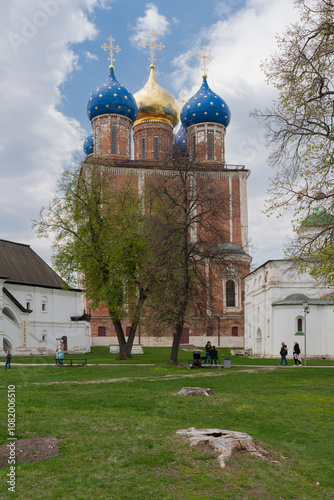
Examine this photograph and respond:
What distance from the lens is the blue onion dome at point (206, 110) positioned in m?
53.0

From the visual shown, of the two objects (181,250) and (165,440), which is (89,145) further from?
(165,440)

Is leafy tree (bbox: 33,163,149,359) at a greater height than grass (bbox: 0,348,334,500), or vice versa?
leafy tree (bbox: 33,163,149,359)

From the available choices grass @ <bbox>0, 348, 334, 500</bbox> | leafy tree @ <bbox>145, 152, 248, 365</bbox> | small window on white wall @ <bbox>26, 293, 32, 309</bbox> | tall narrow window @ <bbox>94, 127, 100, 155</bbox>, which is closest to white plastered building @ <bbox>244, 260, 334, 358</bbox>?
leafy tree @ <bbox>145, 152, 248, 365</bbox>

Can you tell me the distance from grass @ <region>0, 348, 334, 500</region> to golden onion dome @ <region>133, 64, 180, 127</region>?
4491cm

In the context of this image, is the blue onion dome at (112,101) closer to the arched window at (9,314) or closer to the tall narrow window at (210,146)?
the tall narrow window at (210,146)

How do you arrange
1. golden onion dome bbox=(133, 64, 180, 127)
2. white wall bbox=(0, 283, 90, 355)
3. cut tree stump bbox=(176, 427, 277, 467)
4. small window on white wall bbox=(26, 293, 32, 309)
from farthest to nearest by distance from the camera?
golden onion dome bbox=(133, 64, 180, 127) < small window on white wall bbox=(26, 293, 32, 309) < white wall bbox=(0, 283, 90, 355) < cut tree stump bbox=(176, 427, 277, 467)

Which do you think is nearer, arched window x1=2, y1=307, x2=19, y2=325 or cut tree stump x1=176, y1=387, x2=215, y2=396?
cut tree stump x1=176, y1=387, x2=215, y2=396

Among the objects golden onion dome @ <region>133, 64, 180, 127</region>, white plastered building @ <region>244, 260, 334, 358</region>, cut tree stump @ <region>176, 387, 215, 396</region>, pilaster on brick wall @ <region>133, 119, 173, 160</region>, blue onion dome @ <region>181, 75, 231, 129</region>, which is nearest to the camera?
cut tree stump @ <region>176, 387, 215, 396</region>

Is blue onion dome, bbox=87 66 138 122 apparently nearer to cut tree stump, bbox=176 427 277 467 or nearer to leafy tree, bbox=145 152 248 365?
leafy tree, bbox=145 152 248 365

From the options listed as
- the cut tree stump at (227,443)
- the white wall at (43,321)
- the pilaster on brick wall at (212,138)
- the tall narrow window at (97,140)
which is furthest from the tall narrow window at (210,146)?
the cut tree stump at (227,443)

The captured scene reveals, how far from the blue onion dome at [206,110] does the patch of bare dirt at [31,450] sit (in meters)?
49.0

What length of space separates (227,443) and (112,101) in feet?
156

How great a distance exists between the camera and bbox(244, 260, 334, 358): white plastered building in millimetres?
31219

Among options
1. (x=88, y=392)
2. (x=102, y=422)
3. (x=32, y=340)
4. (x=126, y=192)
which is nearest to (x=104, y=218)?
(x=126, y=192)
